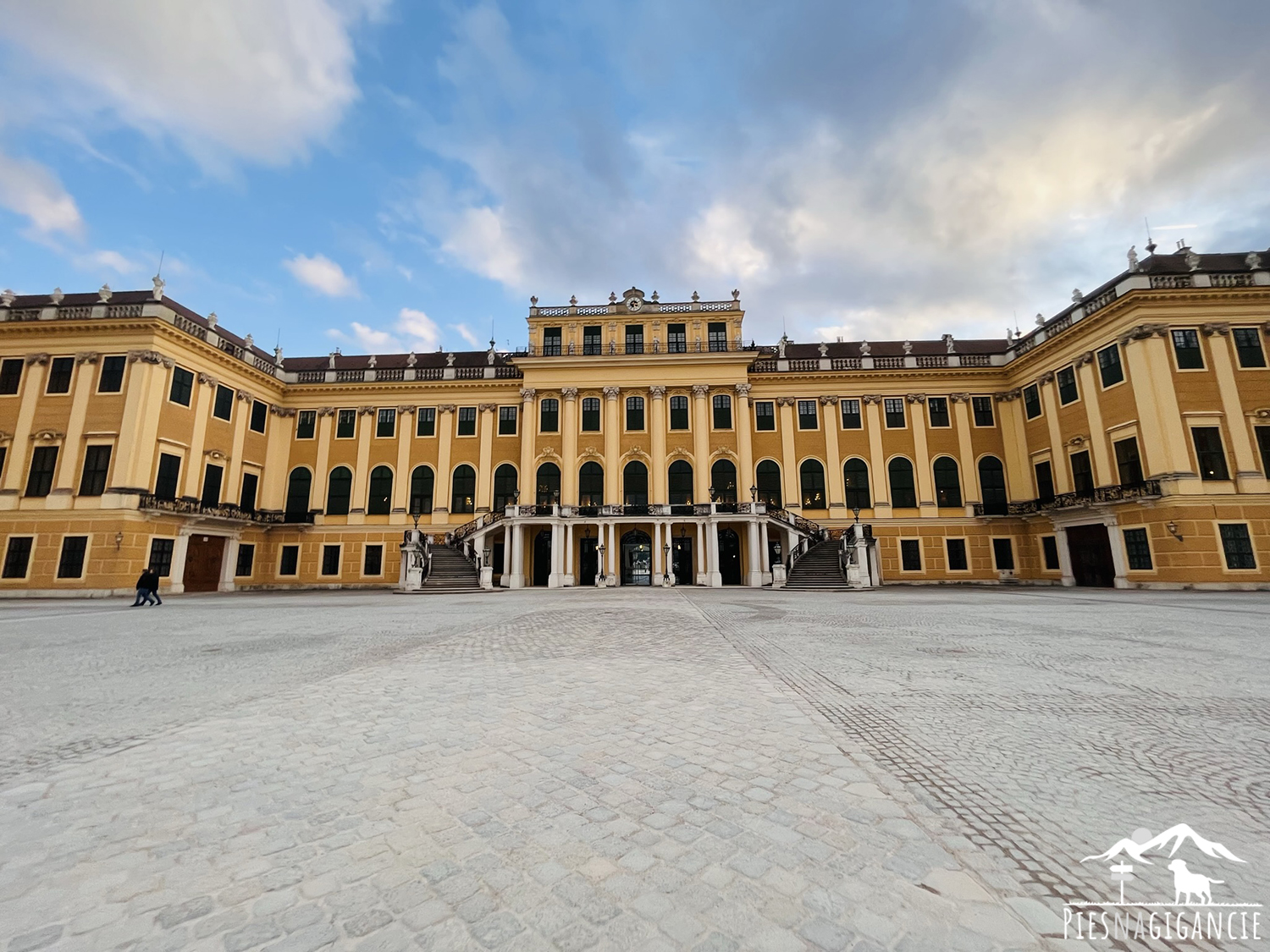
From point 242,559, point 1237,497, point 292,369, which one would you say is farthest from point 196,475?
point 1237,497

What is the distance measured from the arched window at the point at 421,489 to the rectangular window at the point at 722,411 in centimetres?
1844

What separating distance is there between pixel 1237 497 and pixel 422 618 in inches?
1269

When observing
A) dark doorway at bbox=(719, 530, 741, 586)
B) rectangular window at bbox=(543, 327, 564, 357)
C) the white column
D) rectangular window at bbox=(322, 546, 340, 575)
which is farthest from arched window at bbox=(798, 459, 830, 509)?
rectangular window at bbox=(322, 546, 340, 575)

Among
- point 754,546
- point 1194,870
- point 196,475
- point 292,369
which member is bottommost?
point 1194,870

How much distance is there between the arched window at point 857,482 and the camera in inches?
1364

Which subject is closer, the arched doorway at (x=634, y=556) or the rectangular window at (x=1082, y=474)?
the rectangular window at (x=1082, y=474)

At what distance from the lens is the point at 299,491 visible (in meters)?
36.5

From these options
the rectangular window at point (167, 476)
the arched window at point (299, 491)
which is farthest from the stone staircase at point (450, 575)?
the rectangular window at point (167, 476)

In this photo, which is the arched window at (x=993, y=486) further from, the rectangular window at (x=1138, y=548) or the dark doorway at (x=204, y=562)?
the dark doorway at (x=204, y=562)

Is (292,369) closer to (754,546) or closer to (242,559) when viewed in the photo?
(242,559)

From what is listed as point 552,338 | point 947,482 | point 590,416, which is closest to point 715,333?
point 590,416

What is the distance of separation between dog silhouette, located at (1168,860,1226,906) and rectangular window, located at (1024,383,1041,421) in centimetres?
3671

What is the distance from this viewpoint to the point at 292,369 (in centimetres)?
4072

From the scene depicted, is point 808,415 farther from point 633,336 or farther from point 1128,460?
point 1128,460
